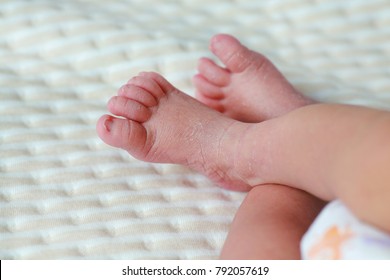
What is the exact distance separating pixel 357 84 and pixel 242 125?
303 millimetres

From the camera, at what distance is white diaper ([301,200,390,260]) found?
0.77 meters

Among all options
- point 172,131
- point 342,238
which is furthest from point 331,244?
point 172,131

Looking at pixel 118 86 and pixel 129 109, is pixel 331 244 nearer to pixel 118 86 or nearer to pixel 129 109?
pixel 129 109

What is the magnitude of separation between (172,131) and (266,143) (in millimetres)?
160

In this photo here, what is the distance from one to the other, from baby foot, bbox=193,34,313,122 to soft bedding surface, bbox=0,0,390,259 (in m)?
0.06

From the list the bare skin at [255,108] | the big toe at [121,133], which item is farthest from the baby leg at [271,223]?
the big toe at [121,133]

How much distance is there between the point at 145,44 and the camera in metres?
1.28

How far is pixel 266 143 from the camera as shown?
3.20 feet

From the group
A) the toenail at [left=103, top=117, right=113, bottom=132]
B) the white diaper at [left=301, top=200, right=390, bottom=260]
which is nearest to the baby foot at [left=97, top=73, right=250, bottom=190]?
the toenail at [left=103, top=117, right=113, bottom=132]

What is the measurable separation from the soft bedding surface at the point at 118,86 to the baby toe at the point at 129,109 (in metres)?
0.08

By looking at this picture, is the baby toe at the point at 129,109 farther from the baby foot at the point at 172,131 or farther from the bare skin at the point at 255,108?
the bare skin at the point at 255,108

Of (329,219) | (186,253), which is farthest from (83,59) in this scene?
(329,219)

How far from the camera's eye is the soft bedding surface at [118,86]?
39.1 inches

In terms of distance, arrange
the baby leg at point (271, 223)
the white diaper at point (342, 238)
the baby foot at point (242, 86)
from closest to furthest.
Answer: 1. the white diaper at point (342, 238)
2. the baby leg at point (271, 223)
3. the baby foot at point (242, 86)
